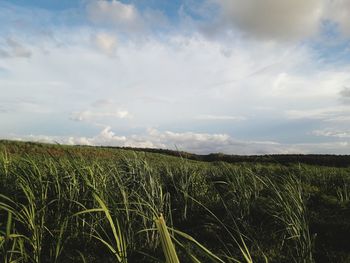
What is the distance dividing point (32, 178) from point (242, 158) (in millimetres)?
17423

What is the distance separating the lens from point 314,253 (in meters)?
4.09

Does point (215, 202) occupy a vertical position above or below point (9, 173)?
below

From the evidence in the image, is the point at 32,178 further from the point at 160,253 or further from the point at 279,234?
the point at 279,234

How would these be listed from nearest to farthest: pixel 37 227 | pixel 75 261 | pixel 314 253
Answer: pixel 37 227 < pixel 75 261 < pixel 314 253

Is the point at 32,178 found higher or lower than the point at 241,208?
higher

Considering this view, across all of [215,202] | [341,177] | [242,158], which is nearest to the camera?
[215,202]

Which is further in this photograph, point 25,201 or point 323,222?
point 323,222

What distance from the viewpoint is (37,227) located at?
352 cm

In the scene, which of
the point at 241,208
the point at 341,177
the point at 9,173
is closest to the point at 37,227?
the point at 9,173

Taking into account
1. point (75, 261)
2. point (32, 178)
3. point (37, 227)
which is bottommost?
point (75, 261)

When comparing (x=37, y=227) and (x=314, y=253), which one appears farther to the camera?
(x=314, y=253)

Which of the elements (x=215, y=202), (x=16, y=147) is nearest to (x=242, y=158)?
(x=16, y=147)

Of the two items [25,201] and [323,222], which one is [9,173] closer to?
[25,201]

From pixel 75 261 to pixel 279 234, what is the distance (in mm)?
2442
